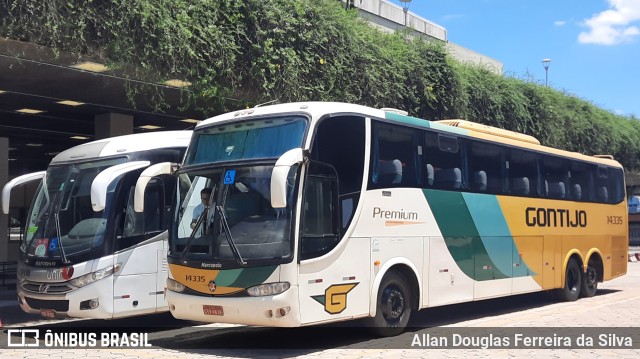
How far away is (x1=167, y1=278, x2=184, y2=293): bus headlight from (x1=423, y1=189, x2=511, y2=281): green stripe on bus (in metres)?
4.24

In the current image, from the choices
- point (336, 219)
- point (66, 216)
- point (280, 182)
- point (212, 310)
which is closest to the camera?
point (280, 182)

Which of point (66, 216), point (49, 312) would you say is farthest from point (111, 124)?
point (49, 312)

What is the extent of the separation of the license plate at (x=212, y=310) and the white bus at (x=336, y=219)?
2 cm

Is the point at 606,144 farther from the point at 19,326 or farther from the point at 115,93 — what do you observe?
the point at 19,326

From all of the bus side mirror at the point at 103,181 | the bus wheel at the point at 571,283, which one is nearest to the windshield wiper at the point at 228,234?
the bus side mirror at the point at 103,181

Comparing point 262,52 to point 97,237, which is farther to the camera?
point 262,52

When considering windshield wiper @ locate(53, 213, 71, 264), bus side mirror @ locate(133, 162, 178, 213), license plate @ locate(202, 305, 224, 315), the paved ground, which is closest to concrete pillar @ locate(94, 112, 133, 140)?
the paved ground

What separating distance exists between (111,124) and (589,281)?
14.1 metres

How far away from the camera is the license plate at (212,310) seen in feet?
31.2

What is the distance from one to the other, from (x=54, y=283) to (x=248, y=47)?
22.8ft

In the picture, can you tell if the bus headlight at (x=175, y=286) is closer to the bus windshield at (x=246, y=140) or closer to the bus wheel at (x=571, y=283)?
the bus windshield at (x=246, y=140)

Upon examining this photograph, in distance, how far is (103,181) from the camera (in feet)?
34.4

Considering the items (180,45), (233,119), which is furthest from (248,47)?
(233,119)

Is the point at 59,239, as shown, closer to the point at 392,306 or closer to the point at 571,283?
the point at 392,306
